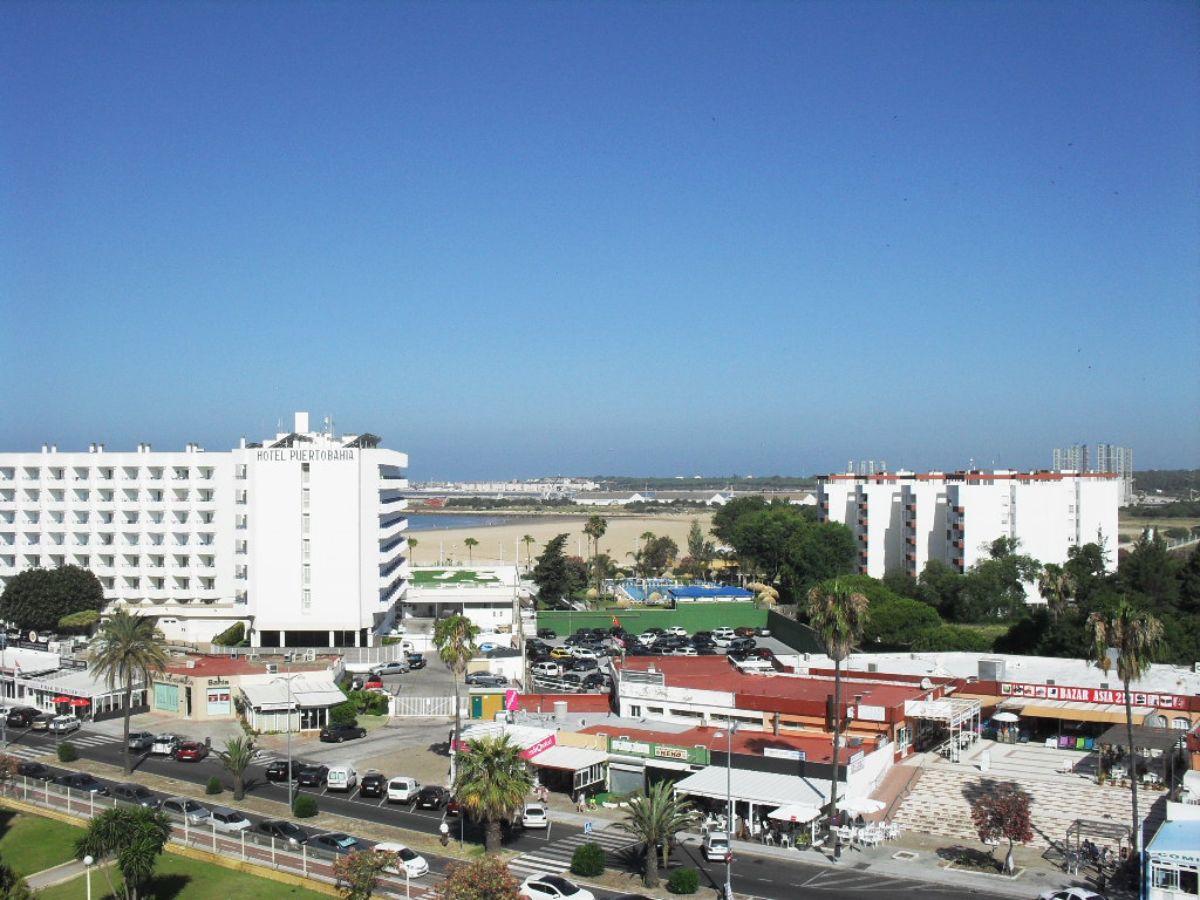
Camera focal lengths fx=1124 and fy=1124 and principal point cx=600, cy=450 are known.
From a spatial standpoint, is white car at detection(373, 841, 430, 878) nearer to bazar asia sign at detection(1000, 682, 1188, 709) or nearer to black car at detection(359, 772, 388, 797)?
black car at detection(359, 772, 388, 797)

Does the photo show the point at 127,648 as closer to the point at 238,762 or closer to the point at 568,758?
the point at 238,762

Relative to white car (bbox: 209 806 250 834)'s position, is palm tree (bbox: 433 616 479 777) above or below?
above

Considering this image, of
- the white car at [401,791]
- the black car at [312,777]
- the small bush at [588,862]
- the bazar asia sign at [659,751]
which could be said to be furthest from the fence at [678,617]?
the small bush at [588,862]

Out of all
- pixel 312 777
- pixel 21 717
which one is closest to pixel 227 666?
pixel 21 717

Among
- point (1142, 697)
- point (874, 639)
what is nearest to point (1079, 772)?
point (1142, 697)

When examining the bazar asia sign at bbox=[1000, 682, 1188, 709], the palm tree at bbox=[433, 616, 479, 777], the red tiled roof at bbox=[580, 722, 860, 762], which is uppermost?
the palm tree at bbox=[433, 616, 479, 777]

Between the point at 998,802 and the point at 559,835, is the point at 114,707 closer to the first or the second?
the point at 559,835

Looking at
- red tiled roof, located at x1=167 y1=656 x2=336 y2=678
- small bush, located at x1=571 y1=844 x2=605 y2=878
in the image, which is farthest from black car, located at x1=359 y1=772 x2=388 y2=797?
red tiled roof, located at x1=167 y1=656 x2=336 y2=678
